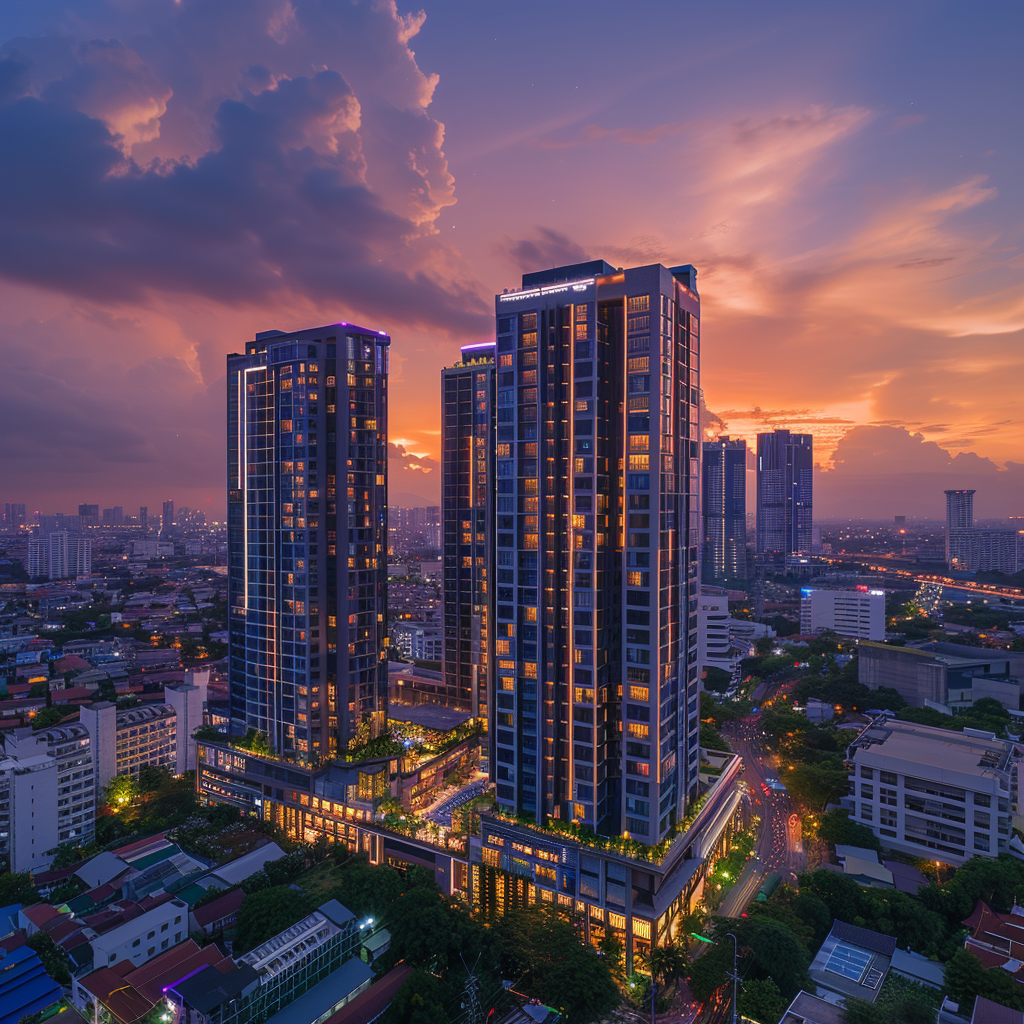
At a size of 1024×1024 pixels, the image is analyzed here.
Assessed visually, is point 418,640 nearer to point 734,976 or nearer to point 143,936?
point 143,936

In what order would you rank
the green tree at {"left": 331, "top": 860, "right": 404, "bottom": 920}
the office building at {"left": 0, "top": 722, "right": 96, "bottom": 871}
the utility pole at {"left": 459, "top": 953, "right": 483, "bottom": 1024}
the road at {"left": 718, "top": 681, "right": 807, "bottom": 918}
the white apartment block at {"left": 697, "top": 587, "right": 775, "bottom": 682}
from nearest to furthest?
the utility pole at {"left": 459, "top": 953, "right": 483, "bottom": 1024}
the green tree at {"left": 331, "top": 860, "right": 404, "bottom": 920}
the road at {"left": 718, "top": 681, "right": 807, "bottom": 918}
the office building at {"left": 0, "top": 722, "right": 96, "bottom": 871}
the white apartment block at {"left": 697, "top": 587, "right": 775, "bottom": 682}

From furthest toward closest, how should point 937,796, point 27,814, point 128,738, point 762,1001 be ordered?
point 128,738, point 937,796, point 27,814, point 762,1001

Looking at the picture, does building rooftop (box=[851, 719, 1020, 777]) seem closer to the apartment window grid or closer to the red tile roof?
the apartment window grid

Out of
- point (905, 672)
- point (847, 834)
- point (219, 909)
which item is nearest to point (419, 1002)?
point (219, 909)

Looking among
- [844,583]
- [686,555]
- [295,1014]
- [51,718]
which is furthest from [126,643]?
[844,583]

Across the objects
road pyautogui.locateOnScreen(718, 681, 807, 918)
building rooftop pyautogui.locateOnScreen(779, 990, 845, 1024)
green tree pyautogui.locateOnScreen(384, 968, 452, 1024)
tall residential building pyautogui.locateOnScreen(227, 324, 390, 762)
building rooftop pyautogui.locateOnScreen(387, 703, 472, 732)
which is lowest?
road pyautogui.locateOnScreen(718, 681, 807, 918)

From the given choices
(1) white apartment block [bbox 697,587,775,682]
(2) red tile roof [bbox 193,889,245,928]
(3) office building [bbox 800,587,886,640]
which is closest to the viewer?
(2) red tile roof [bbox 193,889,245,928]

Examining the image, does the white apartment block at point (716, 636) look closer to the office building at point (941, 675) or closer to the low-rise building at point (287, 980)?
the office building at point (941, 675)

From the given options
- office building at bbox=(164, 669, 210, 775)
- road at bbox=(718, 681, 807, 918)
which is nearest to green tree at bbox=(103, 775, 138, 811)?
office building at bbox=(164, 669, 210, 775)
